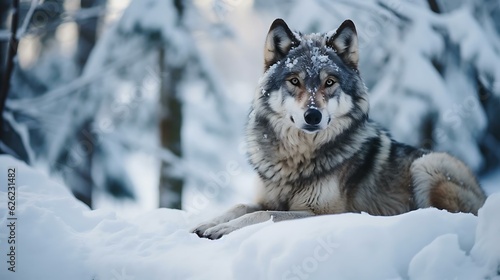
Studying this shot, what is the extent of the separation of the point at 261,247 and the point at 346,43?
2.31 metres

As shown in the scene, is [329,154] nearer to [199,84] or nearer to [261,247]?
[261,247]

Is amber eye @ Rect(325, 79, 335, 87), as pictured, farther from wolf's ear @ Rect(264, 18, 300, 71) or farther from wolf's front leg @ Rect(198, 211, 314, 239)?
wolf's front leg @ Rect(198, 211, 314, 239)

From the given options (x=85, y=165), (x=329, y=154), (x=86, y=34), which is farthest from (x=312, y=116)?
(x=86, y=34)

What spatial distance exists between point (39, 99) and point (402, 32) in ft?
19.7

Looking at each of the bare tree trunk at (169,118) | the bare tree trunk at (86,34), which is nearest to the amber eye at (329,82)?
the bare tree trunk at (169,118)

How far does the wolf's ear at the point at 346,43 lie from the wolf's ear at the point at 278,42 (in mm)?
325

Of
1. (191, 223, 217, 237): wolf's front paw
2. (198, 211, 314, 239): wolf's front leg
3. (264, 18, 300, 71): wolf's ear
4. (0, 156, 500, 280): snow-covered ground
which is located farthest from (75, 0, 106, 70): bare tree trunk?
(198, 211, 314, 239): wolf's front leg

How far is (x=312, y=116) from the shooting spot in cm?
375

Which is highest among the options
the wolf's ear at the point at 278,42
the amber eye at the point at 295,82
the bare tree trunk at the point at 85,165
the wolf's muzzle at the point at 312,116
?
the wolf's ear at the point at 278,42

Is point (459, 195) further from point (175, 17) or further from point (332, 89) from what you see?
A: point (175, 17)

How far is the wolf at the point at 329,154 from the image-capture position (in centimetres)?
398

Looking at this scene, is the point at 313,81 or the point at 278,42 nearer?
the point at 313,81

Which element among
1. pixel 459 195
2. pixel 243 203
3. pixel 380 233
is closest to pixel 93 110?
pixel 243 203

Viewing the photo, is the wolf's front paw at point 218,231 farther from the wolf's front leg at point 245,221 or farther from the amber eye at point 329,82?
the amber eye at point 329,82
